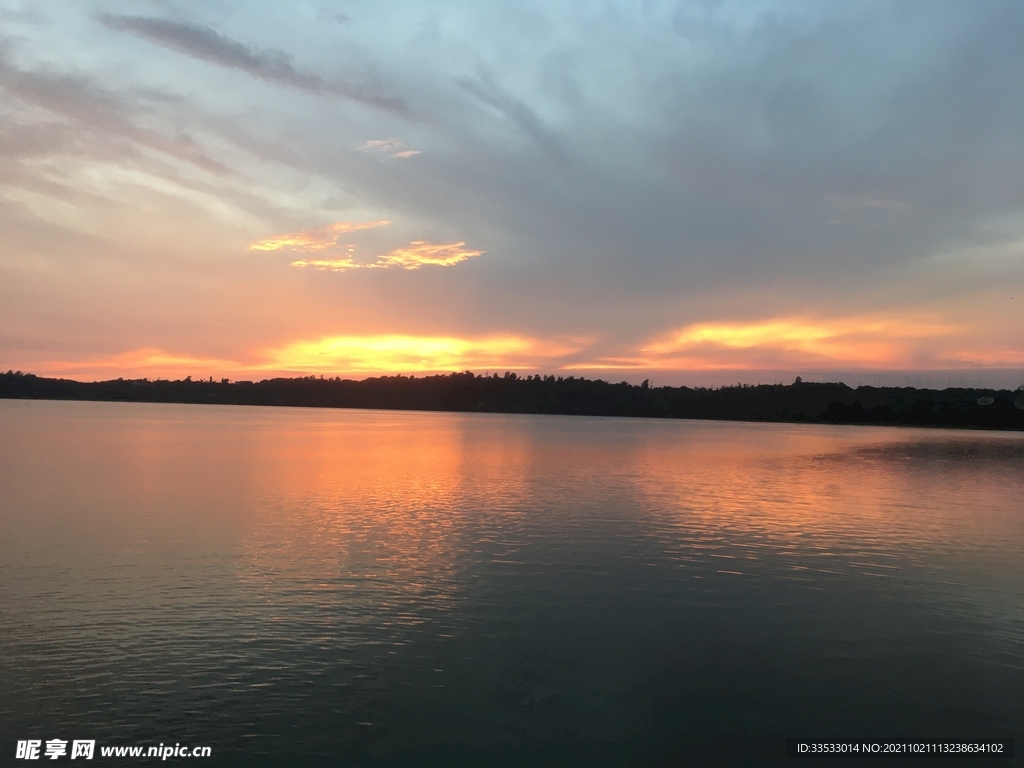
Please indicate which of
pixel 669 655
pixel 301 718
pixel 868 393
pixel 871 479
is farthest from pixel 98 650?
pixel 868 393

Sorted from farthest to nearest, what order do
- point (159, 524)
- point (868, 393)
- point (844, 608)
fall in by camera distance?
point (868, 393) → point (159, 524) → point (844, 608)

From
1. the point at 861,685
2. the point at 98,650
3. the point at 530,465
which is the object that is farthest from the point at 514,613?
the point at 530,465

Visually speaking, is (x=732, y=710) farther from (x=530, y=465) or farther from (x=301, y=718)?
(x=530, y=465)

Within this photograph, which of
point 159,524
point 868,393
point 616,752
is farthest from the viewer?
point 868,393

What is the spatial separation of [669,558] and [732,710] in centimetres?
905

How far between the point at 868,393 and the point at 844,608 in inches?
7104

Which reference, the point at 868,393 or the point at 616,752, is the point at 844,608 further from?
the point at 868,393

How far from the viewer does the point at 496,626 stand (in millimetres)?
12961

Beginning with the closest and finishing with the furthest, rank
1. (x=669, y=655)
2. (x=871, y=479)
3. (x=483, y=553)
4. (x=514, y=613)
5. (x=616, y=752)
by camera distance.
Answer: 1. (x=616, y=752)
2. (x=669, y=655)
3. (x=514, y=613)
4. (x=483, y=553)
5. (x=871, y=479)

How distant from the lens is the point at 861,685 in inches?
426

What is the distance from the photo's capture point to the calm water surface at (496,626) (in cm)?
921

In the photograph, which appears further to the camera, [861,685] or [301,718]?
[861,685]

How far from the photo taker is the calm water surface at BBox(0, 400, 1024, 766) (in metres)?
9.21

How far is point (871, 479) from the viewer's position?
133 ft
